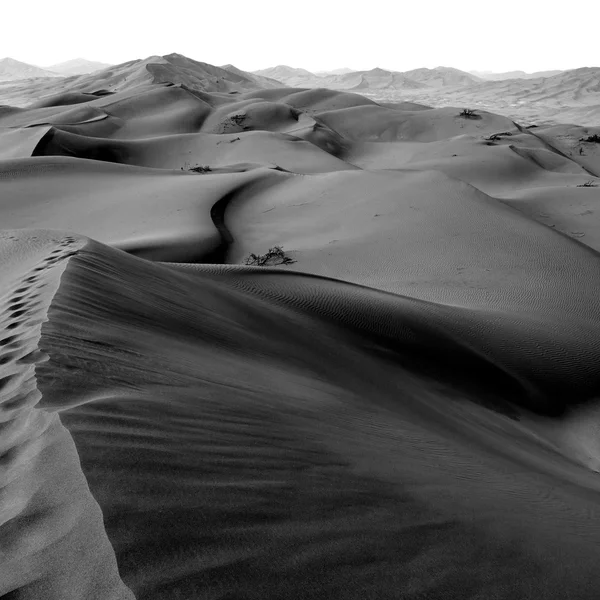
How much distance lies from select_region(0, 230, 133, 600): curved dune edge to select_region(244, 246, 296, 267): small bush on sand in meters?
4.43

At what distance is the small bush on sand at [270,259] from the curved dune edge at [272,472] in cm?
320

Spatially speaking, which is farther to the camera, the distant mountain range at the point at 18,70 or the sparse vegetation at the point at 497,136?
→ the distant mountain range at the point at 18,70

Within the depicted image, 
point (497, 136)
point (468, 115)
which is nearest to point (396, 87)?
point (468, 115)

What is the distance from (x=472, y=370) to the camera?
380 centimetres

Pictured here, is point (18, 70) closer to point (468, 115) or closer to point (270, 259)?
point (468, 115)

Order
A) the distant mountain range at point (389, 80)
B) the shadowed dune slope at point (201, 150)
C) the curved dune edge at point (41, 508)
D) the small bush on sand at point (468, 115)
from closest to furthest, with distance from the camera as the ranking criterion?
the curved dune edge at point (41, 508), the shadowed dune slope at point (201, 150), the small bush on sand at point (468, 115), the distant mountain range at point (389, 80)

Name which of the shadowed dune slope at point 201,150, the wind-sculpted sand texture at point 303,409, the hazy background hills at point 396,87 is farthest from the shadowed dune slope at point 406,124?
the wind-sculpted sand texture at point 303,409

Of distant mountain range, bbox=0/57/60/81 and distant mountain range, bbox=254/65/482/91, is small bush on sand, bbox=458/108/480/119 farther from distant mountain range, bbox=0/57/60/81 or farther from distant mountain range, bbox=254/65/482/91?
distant mountain range, bbox=0/57/60/81

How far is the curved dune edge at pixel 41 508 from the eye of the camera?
0.92m

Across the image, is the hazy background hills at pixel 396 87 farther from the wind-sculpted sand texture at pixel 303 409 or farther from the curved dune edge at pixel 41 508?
the curved dune edge at pixel 41 508

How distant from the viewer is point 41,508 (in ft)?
3.50

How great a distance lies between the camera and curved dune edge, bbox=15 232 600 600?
1089 millimetres

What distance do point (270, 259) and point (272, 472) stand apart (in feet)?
15.8

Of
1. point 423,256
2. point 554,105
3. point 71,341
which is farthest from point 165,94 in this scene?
point 554,105
